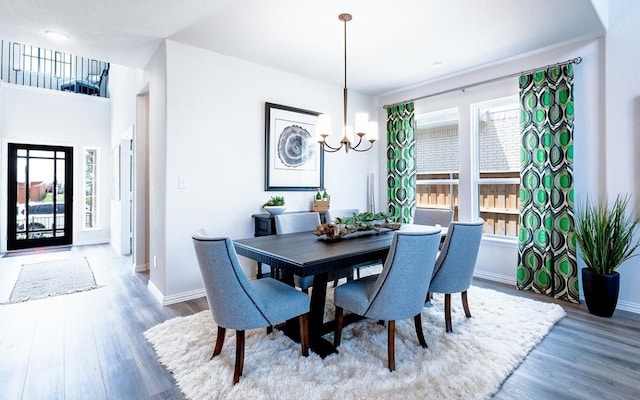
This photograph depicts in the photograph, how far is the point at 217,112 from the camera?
3604 mm

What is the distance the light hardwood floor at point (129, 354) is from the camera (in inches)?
72.8

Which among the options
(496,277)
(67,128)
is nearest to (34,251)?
(67,128)

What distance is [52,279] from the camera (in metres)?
4.13

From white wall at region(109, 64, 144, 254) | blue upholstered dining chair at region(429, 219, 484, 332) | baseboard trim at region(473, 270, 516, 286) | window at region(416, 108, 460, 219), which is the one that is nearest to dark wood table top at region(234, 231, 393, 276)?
blue upholstered dining chair at region(429, 219, 484, 332)

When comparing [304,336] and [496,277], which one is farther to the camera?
[496,277]

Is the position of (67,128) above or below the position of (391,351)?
above

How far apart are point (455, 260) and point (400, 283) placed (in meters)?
0.75

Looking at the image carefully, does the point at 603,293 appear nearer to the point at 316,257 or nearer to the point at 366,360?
the point at 366,360

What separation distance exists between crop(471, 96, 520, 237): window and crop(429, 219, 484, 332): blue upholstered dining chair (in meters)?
1.83

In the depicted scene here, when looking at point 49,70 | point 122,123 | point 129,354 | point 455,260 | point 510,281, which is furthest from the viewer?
point 49,70

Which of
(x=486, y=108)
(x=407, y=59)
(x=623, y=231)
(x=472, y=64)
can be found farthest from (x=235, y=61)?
(x=623, y=231)

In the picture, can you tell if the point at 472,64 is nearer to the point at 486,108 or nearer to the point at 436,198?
the point at 486,108

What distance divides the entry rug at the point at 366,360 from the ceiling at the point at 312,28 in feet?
8.56

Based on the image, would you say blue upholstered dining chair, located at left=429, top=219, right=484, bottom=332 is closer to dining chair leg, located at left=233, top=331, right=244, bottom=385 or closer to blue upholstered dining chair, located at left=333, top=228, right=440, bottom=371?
blue upholstered dining chair, located at left=333, top=228, right=440, bottom=371
